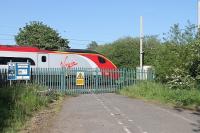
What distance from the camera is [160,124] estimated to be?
14.9 meters

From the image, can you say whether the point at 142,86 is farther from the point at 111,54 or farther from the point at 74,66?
the point at 111,54

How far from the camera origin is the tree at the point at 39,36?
2682 inches

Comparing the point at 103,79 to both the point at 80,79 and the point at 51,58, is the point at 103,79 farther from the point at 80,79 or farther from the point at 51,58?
the point at 51,58

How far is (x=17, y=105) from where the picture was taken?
1805 cm

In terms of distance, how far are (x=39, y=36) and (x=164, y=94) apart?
4608cm

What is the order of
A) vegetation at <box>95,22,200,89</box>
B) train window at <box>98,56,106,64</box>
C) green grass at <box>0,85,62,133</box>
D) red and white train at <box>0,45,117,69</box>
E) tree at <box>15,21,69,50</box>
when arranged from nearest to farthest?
green grass at <box>0,85,62,133</box> < vegetation at <box>95,22,200,89</box> < red and white train at <box>0,45,117,69</box> < train window at <box>98,56,106,64</box> < tree at <box>15,21,69,50</box>

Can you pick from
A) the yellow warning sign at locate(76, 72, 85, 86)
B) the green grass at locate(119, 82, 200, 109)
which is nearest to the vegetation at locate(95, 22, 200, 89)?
the green grass at locate(119, 82, 200, 109)

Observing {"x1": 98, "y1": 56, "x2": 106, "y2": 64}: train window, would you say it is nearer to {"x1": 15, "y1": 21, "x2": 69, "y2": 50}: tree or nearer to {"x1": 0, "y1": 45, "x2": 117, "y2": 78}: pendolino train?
{"x1": 0, "y1": 45, "x2": 117, "y2": 78}: pendolino train

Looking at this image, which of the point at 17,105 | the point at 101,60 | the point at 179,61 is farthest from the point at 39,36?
the point at 17,105

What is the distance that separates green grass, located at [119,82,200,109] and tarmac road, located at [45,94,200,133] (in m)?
1.61

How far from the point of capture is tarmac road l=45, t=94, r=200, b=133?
13.9 meters

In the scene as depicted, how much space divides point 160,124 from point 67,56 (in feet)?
74.6

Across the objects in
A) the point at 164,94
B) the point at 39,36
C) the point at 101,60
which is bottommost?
the point at 164,94

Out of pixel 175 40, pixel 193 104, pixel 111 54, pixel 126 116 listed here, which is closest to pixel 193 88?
pixel 193 104
